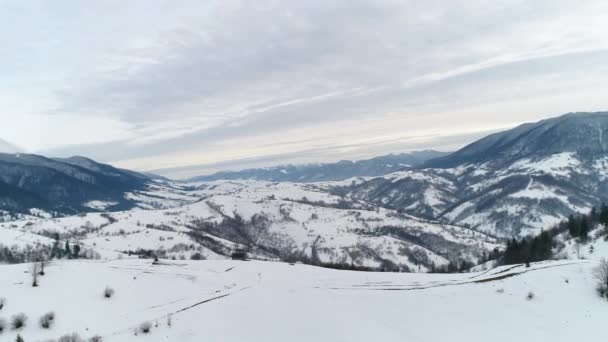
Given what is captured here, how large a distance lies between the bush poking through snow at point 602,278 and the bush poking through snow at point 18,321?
5422 cm

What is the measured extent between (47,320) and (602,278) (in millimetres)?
54645

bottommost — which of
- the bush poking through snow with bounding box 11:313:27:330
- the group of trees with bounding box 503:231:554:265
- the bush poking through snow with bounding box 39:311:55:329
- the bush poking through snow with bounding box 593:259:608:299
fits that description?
the group of trees with bounding box 503:231:554:265

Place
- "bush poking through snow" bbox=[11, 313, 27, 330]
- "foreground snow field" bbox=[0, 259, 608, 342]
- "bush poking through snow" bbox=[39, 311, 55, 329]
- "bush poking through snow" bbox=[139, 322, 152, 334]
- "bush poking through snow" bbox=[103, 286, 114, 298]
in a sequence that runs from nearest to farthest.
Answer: "foreground snow field" bbox=[0, 259, 608, 342] → "bush poking through snow" bbox=[139, 322, 152, 334] → "bush poking through snow" bbox=[11, 313, 27, 330] → "bush poking through snow" bbox=[39, 311, 55, 329] → "bush poking through snow" bbox=[103, 286, 114, 298]

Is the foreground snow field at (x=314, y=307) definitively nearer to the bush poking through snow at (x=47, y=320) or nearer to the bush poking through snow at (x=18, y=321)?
the bush poking through snow at (x=47, y=320)

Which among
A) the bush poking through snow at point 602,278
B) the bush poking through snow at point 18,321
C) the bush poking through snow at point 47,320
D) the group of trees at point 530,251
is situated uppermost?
the bush poking through snow at point 602,278

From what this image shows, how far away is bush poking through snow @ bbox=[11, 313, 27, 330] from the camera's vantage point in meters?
36.2

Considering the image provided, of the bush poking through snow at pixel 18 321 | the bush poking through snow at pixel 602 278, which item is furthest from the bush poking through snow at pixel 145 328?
the bush poking through snow at pixel 602 278

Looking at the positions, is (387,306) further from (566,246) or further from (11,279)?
(566,246)

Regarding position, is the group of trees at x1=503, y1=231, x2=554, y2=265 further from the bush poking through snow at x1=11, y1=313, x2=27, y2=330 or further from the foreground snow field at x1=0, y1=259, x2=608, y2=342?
the bush poking through snow at x1=11, y1=313, x2=27, y2=330

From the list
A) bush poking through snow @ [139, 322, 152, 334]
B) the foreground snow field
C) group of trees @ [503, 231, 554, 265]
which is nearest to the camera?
the foreground snow field

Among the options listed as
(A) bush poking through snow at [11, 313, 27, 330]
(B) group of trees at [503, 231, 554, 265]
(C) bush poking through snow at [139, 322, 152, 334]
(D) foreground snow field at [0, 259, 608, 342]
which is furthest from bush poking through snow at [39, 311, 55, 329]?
(B) group of trees at [503, 231, 554, 265]

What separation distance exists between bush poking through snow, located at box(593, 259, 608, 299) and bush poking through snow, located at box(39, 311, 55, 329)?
52.3 m

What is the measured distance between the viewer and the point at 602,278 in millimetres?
35688

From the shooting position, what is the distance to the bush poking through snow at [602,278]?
110ft
